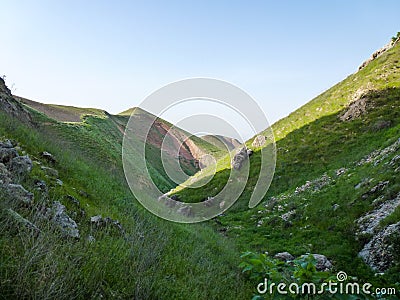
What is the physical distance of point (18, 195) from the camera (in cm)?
507

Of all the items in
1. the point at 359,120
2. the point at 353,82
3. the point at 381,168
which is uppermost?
the point at 353,82

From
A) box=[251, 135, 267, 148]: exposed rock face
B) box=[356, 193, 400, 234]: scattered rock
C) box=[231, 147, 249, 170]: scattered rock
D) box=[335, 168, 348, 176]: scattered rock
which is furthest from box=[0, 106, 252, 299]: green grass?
box=[251, 135, 267, 148]: exposed rock face

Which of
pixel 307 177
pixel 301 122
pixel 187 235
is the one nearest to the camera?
pixel 187 235

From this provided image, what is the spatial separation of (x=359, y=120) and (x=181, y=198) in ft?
57.3

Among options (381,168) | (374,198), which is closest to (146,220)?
(374,198)

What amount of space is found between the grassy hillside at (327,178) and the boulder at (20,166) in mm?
9208

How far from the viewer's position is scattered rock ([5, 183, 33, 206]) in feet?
15.9

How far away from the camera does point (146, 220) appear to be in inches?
364

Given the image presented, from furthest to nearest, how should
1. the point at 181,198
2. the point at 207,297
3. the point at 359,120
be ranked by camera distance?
the point at 181,198
the point at 359,120
the point at 207,297

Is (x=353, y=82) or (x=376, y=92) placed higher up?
(x=353, y=82)

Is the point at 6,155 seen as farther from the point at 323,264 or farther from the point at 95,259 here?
the point at 323,264

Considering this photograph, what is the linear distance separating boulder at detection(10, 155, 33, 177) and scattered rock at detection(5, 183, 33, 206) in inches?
42.0

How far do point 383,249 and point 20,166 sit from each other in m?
10.4

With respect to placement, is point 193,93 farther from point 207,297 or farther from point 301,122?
point 301,122
